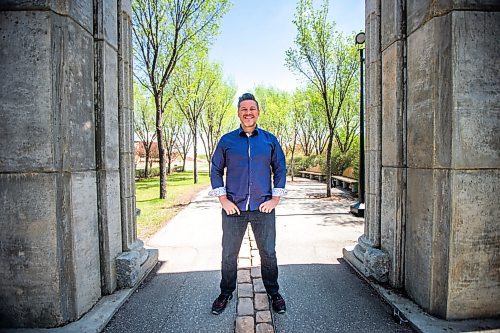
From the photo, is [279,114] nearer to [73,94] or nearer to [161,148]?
[161,148]

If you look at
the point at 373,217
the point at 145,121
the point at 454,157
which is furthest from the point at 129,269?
the point at 145,121

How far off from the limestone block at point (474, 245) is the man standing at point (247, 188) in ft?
5.37

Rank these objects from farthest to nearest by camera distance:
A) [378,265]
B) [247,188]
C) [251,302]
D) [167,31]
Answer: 1. [167,31]
2. [378,265]
3. [251,302]
4. [247,188]

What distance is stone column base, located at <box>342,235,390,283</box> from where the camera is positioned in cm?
354

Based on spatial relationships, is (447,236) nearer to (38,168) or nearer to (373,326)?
(373,326)

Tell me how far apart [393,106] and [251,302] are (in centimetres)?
280

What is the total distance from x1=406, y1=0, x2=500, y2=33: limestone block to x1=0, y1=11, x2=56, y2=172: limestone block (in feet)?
11.7

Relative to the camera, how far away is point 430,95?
2.84 m

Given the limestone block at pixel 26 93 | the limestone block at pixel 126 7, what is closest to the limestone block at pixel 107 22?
the limestone block at pixel 126 7

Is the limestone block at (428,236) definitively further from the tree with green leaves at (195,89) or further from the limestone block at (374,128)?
the tree with green leaves at (195,89)

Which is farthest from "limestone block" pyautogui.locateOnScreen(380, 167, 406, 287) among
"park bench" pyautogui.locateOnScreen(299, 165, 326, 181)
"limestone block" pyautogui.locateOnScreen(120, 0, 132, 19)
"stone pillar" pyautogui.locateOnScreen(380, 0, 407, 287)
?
"park bench" pyautogui.locateOnScreen(299, 165, 326, 181)

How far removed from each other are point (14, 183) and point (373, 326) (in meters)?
3.60

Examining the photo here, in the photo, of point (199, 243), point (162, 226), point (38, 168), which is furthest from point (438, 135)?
point (162, 226)

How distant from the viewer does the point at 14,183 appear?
2586 mm
